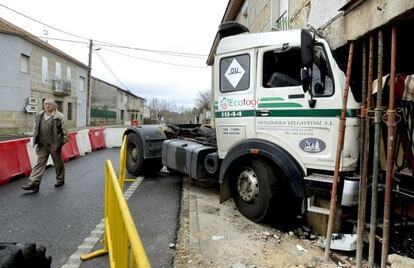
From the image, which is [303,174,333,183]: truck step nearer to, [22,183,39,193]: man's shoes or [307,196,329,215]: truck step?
[307,196,329,215]: truck step

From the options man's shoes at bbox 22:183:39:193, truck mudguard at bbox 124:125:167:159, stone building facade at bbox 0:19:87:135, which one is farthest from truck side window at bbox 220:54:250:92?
stone building facade at bbox 0:19:87:135

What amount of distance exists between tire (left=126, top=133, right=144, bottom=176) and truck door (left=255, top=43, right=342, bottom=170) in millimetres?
3849

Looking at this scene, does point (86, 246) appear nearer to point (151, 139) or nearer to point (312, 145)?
point (312, 145)

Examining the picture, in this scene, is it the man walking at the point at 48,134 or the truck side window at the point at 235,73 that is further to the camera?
the man walking at the point at 48,134

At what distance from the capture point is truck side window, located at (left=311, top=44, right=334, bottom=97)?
4.14 meters

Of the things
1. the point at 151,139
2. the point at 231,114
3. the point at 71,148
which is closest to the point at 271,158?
the point at 231,114

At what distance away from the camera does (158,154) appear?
7.83m

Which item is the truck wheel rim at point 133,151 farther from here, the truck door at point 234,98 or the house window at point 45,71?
the house window at point 45,71

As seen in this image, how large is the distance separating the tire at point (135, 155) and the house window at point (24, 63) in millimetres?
23120

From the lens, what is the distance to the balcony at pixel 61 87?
3228cm

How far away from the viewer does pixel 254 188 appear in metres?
4.69

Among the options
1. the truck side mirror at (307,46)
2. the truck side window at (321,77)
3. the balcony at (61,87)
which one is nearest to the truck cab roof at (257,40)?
the truck side window at (321,77)

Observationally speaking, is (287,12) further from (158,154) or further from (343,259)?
(343,259)

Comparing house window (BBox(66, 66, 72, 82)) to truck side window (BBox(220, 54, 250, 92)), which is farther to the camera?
house window (BBox(66, 66, 72, 82))
